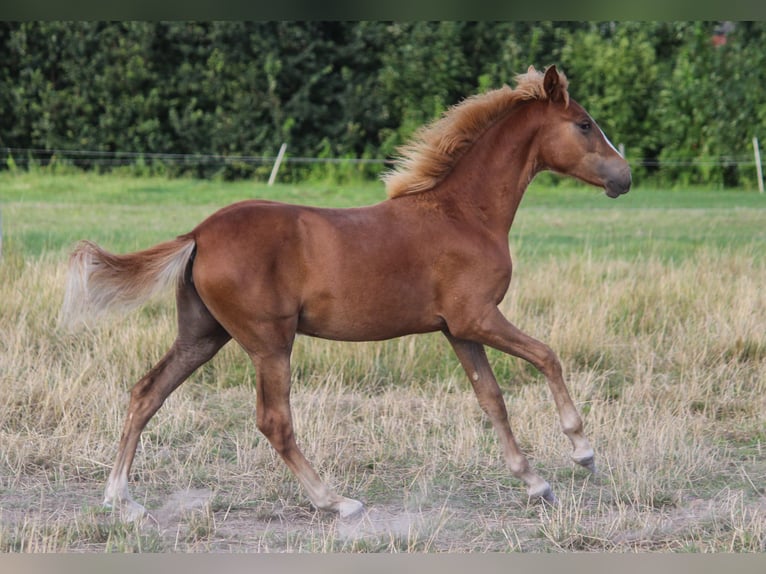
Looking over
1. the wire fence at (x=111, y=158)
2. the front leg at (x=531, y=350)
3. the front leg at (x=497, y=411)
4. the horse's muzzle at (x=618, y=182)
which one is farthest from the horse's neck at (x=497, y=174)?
the wire fence at (x=111, y=158)

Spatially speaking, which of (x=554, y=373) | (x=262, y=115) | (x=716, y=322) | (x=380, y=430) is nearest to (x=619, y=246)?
(x=716, y=322)

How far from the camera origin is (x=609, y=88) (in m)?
19.1

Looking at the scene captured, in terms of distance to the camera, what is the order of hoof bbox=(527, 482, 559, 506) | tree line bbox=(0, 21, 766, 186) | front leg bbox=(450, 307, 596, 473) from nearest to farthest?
front leg bbox=(450, 307, 596, 473), hoof bbox=(527, 482, 559, 506), tree line bbox=(0, 21, 766, 186)

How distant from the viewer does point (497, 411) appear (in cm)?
499

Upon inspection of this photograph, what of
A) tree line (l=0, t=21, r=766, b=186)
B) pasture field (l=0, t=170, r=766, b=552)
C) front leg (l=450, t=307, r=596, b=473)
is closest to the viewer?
pasture field (l=0, t=170, r=766, b=552)

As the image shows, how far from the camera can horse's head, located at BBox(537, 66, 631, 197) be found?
4.96 metres

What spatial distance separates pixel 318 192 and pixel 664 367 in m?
9.26

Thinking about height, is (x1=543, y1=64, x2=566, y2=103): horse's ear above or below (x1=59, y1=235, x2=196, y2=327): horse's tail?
above

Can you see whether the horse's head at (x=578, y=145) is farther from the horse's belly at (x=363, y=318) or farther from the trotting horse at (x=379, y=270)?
the horse's belly at (x=363, y=318)

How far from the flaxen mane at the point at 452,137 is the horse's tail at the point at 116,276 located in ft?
3.87

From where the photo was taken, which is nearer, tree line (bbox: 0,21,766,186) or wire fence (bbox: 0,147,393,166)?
wire fence (bbox: 0,147,393,166)

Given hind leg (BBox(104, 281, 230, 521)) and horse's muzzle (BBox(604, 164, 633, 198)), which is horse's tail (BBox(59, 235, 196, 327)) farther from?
horse's muzzle (BBox(604, 164, 633, 198))

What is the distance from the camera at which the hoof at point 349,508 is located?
4.66 meters

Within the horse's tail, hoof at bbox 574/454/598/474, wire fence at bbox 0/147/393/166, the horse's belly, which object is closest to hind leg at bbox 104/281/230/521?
the horse's tail
